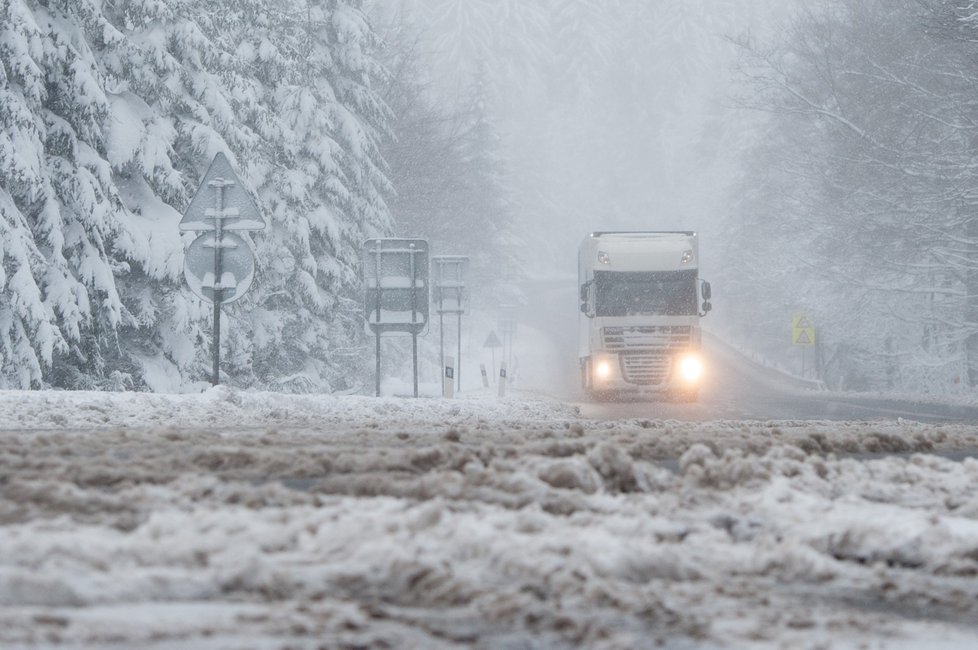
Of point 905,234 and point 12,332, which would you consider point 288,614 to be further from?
point 905,234

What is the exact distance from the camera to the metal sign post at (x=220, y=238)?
15.2 metres

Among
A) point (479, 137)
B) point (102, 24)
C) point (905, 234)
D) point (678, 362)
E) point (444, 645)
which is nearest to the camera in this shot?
point (444, 645)

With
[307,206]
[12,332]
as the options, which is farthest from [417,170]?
[12,332]

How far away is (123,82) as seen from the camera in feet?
74.9

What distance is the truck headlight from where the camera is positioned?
89.8ft

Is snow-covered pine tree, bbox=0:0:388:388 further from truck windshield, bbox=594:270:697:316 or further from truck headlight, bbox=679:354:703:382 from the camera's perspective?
truck headlight, bbox=679:354:703:382

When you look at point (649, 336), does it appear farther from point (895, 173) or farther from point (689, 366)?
point (895, 173)

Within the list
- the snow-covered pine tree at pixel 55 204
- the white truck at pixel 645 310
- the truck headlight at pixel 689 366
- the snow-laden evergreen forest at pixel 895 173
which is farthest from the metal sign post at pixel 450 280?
the snow-laden evergreen forest at pixel 895 173

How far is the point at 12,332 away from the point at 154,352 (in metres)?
4.23

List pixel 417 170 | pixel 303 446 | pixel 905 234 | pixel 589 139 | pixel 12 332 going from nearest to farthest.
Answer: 1. pixel 303 446
2. pixel 12 332
3. pixel 905 234
4. pixel 417 170
5. pixel 589 139

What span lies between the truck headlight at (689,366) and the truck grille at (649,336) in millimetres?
314

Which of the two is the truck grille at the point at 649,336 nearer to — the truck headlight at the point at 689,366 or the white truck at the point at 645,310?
the white truck at the point at 645,310

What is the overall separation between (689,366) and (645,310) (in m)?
1.60

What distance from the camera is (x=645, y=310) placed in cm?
2688
